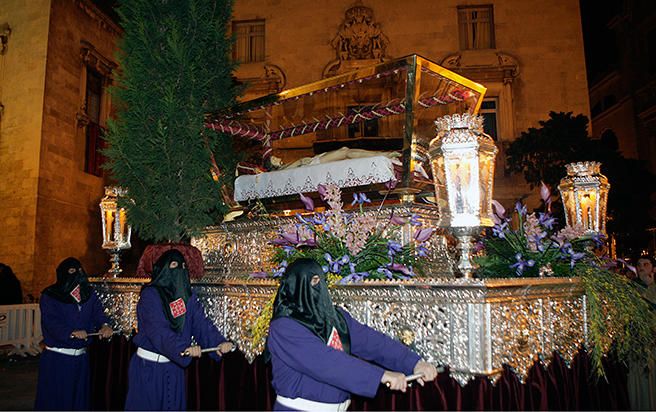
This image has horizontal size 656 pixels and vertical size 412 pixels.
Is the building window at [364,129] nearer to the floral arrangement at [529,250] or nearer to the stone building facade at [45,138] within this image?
the stone building facade at [45,138]

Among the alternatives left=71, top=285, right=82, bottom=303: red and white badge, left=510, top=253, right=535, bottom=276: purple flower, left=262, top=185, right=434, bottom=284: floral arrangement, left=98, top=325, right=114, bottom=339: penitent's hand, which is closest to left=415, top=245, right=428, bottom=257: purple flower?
left=262, top=185, right=434, bottom=284: floral arrangement

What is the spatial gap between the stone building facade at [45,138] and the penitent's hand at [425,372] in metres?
12.0

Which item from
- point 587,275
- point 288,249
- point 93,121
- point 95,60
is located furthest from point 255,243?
point 95,60

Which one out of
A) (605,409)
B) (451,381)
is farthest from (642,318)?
(451,381)

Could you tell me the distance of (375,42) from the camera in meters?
13.8

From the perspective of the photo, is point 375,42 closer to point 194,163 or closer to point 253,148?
point 253,148

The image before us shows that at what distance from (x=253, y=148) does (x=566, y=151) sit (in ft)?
21.8

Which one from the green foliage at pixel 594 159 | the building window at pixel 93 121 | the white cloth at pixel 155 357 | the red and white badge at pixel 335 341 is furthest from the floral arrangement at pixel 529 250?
the building window at pixel 93 121

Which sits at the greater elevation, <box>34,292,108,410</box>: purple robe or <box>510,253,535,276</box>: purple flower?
<box>510,253,535,276</box>: purple flower

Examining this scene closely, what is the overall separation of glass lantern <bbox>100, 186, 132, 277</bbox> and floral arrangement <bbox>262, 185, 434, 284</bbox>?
10.0 ft

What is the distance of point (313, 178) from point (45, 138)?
10196mm

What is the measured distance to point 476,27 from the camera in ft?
46.1

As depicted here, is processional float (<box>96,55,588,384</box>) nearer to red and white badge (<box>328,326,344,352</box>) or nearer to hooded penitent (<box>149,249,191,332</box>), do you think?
hooded penitent (<box>149,249,191,332</box>)

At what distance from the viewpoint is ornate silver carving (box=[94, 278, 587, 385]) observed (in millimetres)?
3143
